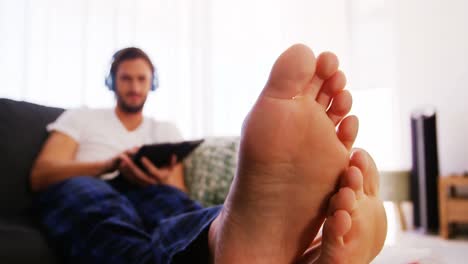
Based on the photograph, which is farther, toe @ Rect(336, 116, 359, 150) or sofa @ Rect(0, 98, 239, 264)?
sofa @ Rect(0, 98, 239, 264)

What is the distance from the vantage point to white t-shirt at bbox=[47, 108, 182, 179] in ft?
3.92

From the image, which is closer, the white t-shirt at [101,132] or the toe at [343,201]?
the toe at [343,201]

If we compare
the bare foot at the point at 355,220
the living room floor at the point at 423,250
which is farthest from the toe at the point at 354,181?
the living room floor at the point at 423,250

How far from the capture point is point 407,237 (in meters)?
2.32

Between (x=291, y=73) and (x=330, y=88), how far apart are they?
0.34 feet

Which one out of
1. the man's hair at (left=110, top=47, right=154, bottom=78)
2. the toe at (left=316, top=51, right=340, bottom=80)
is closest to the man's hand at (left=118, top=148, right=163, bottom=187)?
the man's hair at (left=110, top=47, right=154, bottom=78)

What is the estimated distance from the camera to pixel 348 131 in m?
0.65

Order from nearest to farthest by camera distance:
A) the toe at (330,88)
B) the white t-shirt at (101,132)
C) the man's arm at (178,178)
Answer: the toe at (330,88)
the white t-shirt at (101,132)
the man's arm at (178,178)

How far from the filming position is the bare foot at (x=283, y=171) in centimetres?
57

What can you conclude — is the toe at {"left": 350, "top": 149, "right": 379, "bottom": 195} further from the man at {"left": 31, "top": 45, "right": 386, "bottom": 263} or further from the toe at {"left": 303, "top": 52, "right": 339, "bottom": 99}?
the toe at {"left": 303, "top": 52, "right": 339, "bottom": 99}

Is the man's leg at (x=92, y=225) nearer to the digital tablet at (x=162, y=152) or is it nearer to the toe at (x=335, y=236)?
the digital tablet at (x=162, y=152)

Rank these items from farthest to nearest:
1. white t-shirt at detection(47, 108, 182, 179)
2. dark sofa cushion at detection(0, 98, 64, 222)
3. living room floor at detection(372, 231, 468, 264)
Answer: white t-shirt at detection(47, 108, 182, 179) → dark sofa cushion at detection(0, 98, 64, 222) → living room floor at detection(372, 231, 468, 264)

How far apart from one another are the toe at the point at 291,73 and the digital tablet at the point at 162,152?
0.49 m

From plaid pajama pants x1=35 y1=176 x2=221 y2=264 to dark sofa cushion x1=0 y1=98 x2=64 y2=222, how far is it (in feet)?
0.41
